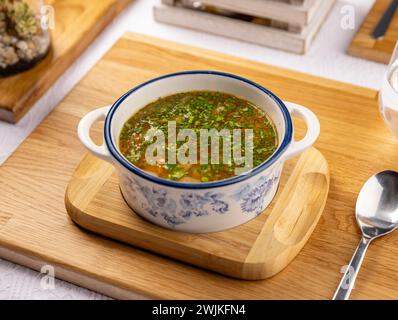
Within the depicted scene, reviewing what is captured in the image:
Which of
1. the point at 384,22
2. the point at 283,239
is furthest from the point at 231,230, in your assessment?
the point at 384,22

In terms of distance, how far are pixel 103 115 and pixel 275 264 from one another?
1.38 feet

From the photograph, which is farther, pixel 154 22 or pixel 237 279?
pixel 154 22

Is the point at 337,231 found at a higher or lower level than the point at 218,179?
lower

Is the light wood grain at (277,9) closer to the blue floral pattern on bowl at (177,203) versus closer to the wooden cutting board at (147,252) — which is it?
the wooden cutting board at (147,252)

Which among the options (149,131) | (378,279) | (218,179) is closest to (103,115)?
(149,131)

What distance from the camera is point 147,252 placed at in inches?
47.8

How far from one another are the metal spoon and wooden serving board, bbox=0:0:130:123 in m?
0.81

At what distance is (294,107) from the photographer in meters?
1.27

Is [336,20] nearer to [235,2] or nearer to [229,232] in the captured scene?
[235,2]

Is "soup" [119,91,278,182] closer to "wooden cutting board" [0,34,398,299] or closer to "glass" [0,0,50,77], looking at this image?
"wooden cutting board" [0,34,398,299]

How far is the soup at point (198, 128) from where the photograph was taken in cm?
118

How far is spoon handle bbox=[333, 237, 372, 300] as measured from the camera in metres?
1.12
